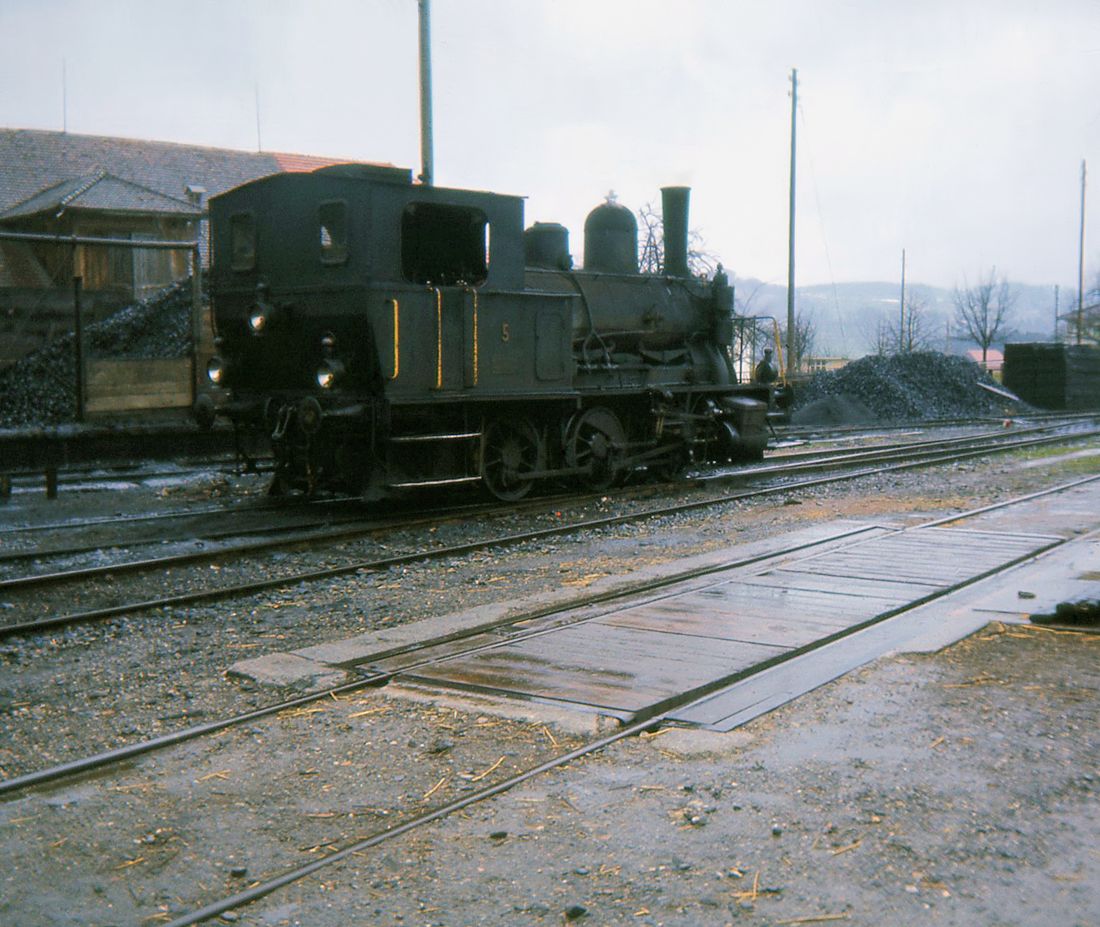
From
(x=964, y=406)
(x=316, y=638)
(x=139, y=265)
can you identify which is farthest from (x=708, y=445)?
(x=964, y=406)

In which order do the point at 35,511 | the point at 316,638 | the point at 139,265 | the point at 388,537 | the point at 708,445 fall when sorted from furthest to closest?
the point at 139,265 < the point at 708,445 < the point at 35,511 < the point at 388,537 < the point at 316,638

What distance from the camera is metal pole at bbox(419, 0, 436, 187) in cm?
1839

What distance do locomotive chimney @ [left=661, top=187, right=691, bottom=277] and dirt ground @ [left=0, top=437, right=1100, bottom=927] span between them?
420 inches

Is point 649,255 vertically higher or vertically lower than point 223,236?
higher

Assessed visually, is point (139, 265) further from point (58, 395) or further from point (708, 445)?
point (708, 445)

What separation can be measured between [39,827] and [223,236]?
9.24 metres

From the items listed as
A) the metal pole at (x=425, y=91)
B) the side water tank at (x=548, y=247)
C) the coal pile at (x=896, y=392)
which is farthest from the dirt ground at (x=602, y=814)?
the coal pile at (x=896, y=392)

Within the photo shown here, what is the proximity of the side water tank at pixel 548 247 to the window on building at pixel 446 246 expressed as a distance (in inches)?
60.6

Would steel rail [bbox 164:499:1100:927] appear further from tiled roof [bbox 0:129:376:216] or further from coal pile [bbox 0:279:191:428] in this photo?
tiled roof [bbox 0:129:376:216]

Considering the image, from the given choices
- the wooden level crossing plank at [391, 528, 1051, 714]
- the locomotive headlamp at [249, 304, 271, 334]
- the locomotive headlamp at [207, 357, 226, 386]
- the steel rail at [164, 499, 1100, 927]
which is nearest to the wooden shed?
the wooden level crossing plank at [391, 528, 1051, 714]

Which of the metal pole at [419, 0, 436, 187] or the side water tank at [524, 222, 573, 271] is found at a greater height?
the metal pole at [419, 0, 436, 187]

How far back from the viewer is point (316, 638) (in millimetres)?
6699

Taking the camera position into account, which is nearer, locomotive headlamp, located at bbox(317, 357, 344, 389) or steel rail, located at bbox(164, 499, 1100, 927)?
steel rail, located at bbox(164, 499, 1100, 927)

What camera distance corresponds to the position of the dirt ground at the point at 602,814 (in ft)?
11.0
